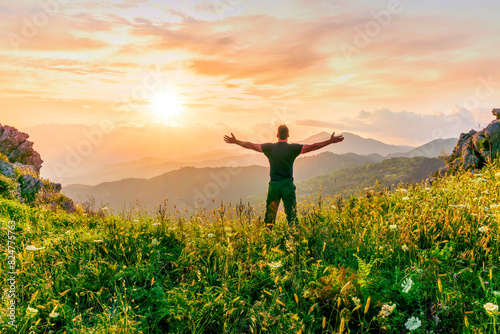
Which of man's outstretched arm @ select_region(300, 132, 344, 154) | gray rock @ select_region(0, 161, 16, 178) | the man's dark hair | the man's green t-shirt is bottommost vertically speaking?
gray rock @ select_region(0, 161, 16, 178)

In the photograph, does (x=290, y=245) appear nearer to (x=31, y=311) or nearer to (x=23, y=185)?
(x=31, y=311)

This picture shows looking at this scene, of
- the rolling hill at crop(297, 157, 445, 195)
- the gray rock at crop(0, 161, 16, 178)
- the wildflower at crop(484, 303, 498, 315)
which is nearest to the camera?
the wildflower at crop(484, 303, 498, 315)

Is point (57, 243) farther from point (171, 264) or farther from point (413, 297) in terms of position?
point (413, 297)

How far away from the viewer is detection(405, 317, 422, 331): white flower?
3242mm

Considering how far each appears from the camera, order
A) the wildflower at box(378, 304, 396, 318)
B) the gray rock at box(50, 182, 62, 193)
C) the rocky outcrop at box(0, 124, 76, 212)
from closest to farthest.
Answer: the wildflower at box(378, 304, 396, 318)
the rocky outcrop at box(0, 124, 76, 212)
the gray rock at box(50, 182, 62, 193)

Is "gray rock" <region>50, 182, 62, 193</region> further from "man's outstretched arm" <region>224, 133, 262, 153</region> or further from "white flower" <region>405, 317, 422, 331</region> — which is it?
"white flower" <region>405, 317, 422, 331</region>

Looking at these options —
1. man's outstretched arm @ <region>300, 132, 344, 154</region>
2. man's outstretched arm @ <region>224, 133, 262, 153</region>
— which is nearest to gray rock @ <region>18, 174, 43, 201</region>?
man's outstretched arm @ <region>224, 133, 262, 153</region>

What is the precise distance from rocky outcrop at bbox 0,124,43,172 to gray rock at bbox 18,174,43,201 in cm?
566

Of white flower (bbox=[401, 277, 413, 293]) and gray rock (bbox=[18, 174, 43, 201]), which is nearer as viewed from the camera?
white flower (bbox=[401, 277, 413, 293])

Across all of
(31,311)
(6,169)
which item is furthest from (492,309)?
(6,169)

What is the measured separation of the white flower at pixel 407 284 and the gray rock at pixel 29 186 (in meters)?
→ 12.0

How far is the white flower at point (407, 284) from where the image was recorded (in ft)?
12.1

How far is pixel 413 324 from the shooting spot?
130 inches

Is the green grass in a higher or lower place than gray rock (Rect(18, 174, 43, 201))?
lower
